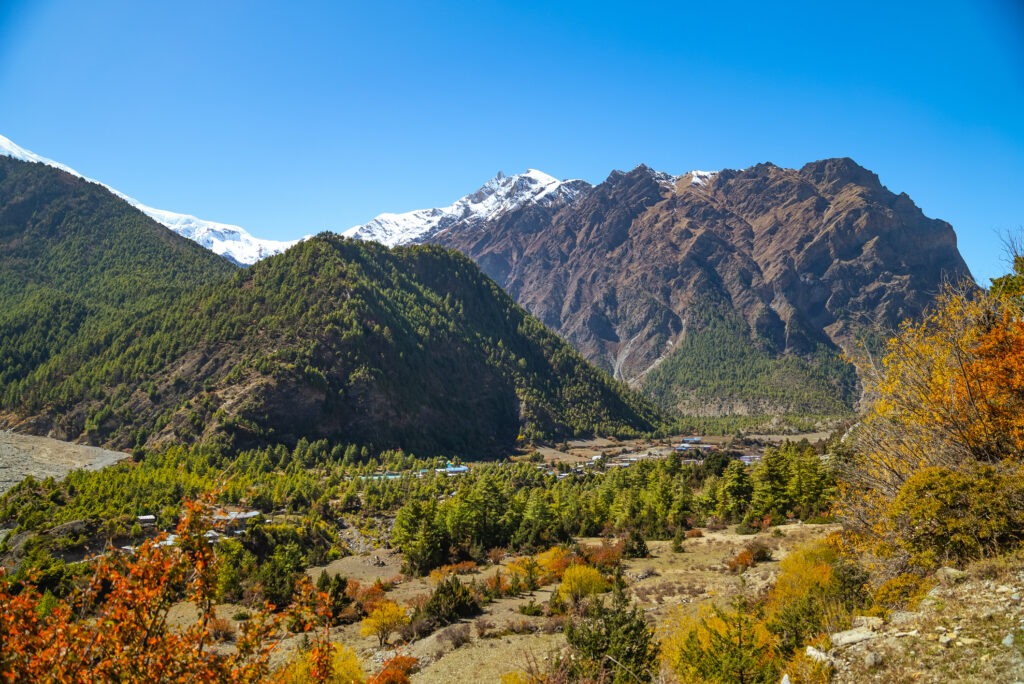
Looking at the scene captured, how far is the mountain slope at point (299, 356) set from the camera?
79.2m

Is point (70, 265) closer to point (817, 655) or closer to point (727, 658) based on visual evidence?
point (727, 658)

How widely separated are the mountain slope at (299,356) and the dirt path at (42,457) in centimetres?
366

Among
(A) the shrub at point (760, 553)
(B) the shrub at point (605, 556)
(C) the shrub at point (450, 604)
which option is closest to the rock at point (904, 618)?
(C) the shrub at point (450, 604)

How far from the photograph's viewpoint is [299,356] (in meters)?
89.3

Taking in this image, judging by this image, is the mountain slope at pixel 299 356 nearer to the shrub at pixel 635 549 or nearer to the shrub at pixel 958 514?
the shrub at pixel 635 549

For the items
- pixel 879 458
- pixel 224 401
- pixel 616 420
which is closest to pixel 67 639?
pixel 879 458

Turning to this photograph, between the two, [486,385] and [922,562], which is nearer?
[922,562]

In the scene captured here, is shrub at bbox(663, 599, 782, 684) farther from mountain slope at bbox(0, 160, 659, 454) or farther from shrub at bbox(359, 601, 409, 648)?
mountain slope at bbox(0, 160, 659, 454)

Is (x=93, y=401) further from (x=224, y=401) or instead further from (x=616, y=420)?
(x=616, y=420)

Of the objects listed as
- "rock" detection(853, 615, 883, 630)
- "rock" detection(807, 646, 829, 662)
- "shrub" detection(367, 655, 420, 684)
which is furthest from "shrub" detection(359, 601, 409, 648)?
"rock" detection(853, 615, 883, 630)

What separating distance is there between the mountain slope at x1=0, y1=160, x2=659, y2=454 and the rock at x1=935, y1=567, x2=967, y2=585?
79354 millimetres

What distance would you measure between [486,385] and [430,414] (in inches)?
984

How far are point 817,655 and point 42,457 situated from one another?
88.3 m

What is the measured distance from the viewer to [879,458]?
1355cm
